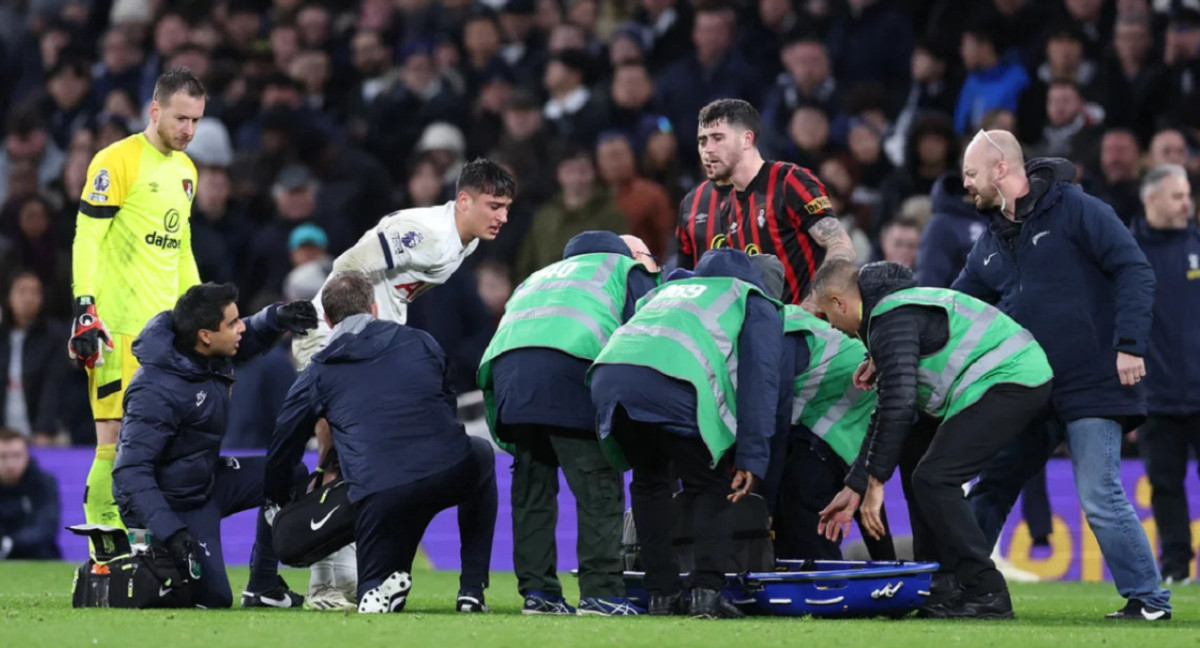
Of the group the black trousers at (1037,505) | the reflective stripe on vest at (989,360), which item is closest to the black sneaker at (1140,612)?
the reflective stripe on vest at (989,360)

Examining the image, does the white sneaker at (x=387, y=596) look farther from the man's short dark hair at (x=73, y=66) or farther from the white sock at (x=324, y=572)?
the man's short dark hair at (x=73, y=66)

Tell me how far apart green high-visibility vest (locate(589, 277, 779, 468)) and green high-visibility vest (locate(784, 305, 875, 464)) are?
78 centimetres

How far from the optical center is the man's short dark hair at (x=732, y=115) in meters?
9.42

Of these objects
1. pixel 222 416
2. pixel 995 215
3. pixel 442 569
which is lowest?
pixel 442 569

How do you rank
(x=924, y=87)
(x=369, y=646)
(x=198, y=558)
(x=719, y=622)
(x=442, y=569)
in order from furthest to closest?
1. (x=924, y=87)
2. (x=442, y=569)
3. (x=198, y=558)
4. (x=719, y=622)
5. (x=369, y=646)

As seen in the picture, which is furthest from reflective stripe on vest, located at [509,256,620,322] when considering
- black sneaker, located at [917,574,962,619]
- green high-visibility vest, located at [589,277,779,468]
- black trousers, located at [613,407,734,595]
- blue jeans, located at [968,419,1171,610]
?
blue jeans, located at [968,419,1171,610]

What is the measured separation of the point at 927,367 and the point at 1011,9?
743 centimetres

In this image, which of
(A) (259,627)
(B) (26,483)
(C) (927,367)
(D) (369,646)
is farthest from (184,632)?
(B) (26,483)

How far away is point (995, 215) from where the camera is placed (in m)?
8.77

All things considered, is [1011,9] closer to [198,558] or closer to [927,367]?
[927,367]

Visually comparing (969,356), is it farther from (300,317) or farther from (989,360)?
(300,317)

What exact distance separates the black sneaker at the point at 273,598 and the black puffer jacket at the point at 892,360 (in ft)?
9.40

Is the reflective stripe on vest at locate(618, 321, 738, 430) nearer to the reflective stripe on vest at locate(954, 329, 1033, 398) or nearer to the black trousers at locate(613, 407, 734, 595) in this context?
the black trousers at locate(613, 407, 734, 595)

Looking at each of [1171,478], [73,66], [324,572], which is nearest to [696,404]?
[324,572]
